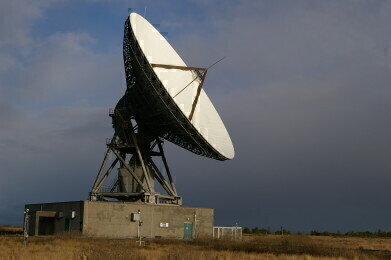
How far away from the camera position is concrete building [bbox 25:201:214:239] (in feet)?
159

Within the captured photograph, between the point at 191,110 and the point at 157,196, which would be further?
the point at 157,196

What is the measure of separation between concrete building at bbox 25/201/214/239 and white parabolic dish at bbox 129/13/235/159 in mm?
8774

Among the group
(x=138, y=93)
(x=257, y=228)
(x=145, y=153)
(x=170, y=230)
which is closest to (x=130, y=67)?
(x=138, y=93)

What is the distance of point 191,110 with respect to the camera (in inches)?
1820

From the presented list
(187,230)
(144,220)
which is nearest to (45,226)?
(144,220)

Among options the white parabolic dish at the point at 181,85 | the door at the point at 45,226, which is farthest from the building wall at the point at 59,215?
the white parabolic dish at the point at 181,85

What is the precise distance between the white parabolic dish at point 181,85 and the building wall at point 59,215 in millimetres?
12803

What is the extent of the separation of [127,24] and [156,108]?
24.2 feet

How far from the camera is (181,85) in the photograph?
154ft

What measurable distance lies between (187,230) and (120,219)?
7.56m

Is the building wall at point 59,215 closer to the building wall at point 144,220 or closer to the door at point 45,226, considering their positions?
the door at point 45,226

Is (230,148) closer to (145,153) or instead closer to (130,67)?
(145,153)

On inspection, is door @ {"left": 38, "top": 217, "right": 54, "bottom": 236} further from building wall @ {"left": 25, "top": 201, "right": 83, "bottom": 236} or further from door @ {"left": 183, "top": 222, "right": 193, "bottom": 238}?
door @ {"left": 183, "top": 222, "right": 193, "bottom": 238}

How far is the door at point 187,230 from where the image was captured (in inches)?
2104
